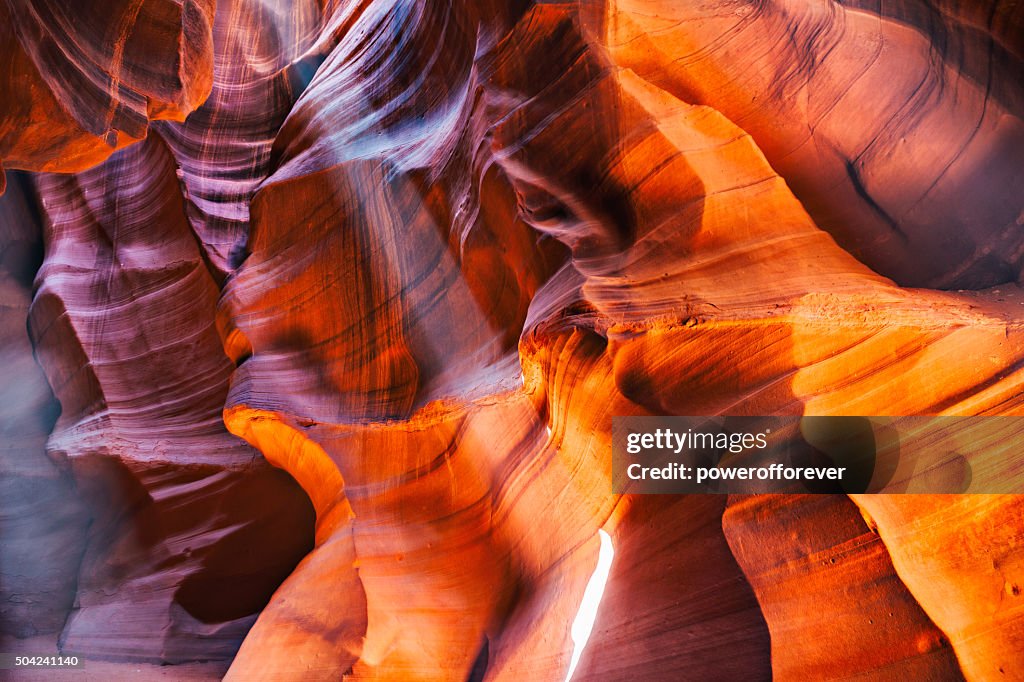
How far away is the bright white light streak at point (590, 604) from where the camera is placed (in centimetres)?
311

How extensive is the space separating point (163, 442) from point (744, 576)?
14.5ft

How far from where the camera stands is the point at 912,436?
8.81 feet

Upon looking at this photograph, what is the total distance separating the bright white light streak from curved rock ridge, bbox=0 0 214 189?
3.13 meters

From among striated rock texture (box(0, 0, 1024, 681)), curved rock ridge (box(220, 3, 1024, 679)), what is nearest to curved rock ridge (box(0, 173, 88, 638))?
striated rock texture (box(0, 0, 1024, 681))

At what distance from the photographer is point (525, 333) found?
124 inches

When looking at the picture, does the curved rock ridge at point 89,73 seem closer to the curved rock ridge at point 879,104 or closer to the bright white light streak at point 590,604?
the curved rock ridge at point 879,104

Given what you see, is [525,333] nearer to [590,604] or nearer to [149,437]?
[590,604]

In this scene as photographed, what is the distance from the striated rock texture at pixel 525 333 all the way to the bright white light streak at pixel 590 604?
19 millimetres

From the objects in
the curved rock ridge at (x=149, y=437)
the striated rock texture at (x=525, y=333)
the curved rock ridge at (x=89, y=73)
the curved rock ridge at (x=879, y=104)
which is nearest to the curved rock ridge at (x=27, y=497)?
the striated rock texture at (x=525, y=333)

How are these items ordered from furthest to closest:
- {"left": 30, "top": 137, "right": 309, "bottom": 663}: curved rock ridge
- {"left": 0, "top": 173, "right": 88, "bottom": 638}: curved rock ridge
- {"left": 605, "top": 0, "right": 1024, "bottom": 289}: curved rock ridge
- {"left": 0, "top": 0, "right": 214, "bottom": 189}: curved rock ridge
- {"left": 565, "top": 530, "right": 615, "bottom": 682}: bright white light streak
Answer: {"left": 0, "top": 173, "right": 88, "bottom": 638}: curved rock ridge, {"left": 30, "top": 137, "right": 309, "bottom": 663}: curved rock ridge, {"left": 0, "top": 0, "right": 214, "bottom": 189}: curved rock ridge, {"left": 565, "top": 530, "right": 615, "bottom": 682}: bright white light streak, {"left": 605, "top": 0, "right": 1024, "bottom": 289}: curved rock ridge

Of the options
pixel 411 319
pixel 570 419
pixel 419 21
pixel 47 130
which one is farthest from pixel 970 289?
pixel 47 130

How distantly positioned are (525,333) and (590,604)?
113cm

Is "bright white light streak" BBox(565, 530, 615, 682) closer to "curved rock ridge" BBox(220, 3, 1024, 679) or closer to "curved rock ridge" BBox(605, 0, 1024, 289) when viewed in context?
"curved rock ridge" BBox(220, 3, 1024, 679)

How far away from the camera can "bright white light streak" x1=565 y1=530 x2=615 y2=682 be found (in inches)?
123
